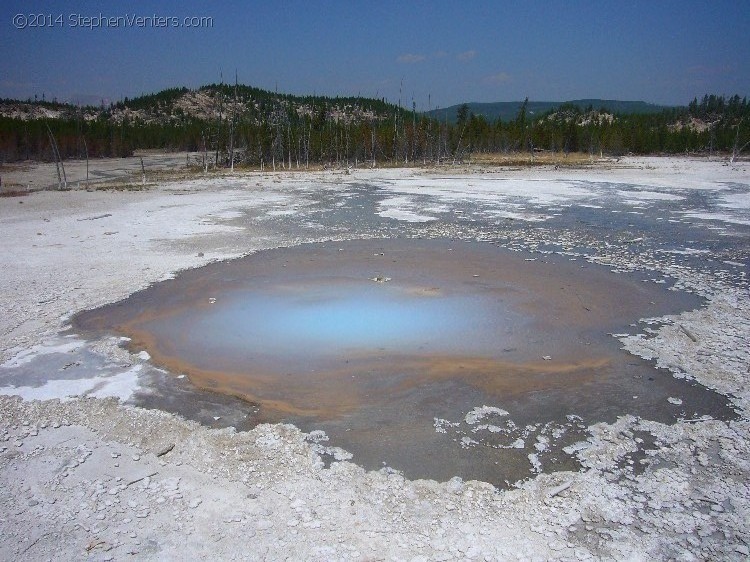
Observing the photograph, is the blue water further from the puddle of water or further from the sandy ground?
the sandy ground

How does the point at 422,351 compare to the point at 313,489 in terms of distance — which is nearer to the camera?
the point at 313,489

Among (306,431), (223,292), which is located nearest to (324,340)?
(306,431)

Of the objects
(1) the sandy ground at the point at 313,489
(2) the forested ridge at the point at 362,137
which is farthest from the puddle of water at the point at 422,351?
(2) the forested ridge at the point at 362,137

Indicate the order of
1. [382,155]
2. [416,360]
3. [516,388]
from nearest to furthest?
[516,388]
[416,360]
[382,155]

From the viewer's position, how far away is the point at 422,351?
7484 millimetres

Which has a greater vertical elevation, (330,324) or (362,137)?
(362,137)

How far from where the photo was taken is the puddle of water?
18.1ft

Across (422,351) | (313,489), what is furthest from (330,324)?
(313,489)

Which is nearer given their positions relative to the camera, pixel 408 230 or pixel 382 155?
pixel 408 230

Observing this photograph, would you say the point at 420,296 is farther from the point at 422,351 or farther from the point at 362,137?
the point at 362,137

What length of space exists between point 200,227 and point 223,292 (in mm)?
7238

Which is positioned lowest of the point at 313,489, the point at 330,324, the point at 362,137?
the point at 313,489

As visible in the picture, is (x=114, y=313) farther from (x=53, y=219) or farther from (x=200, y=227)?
(x=53, y=219)

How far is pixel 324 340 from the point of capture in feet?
25.9
